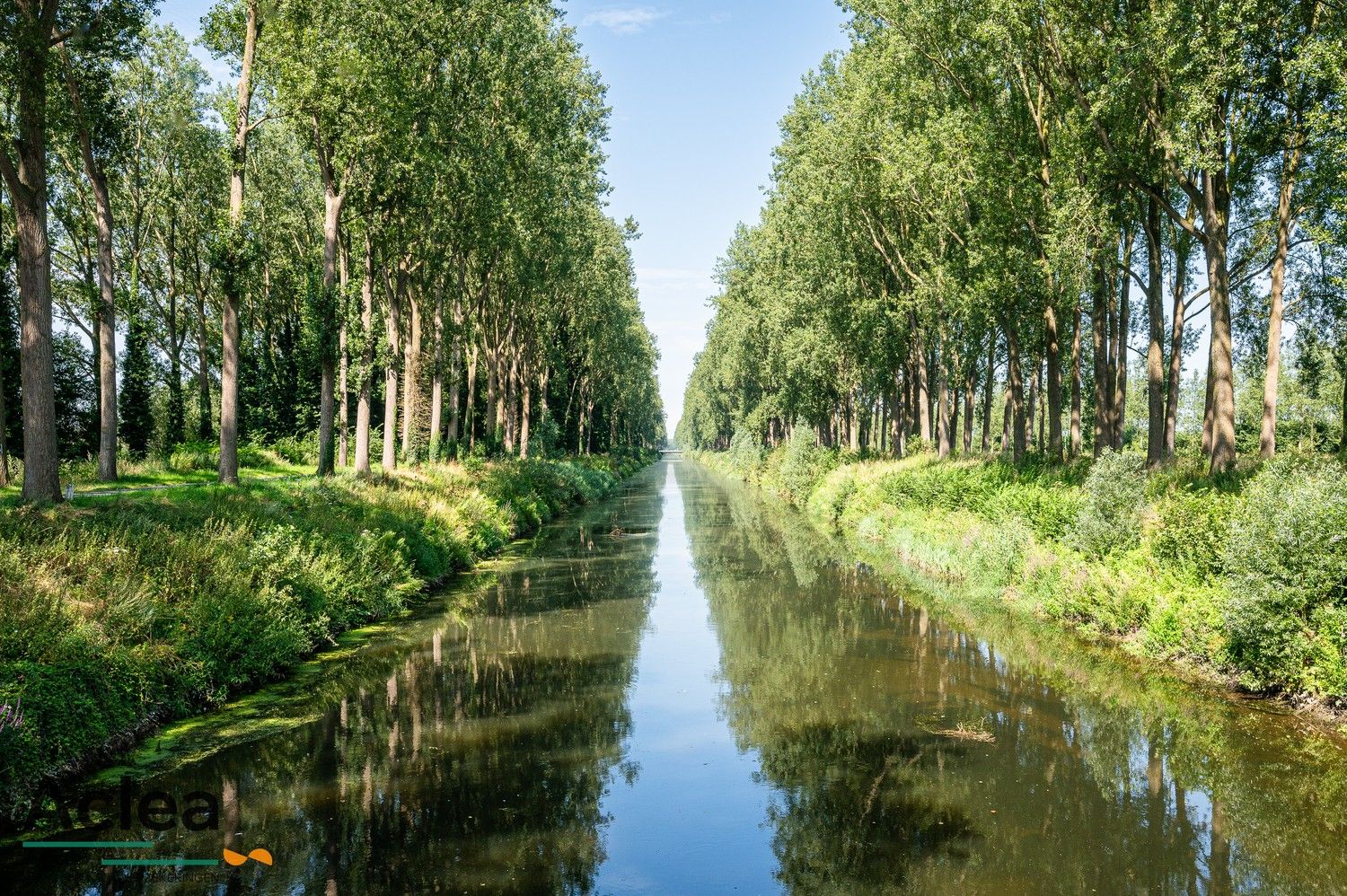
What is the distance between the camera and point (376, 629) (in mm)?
17328

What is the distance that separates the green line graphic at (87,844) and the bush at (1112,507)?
16.5 m

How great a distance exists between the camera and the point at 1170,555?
49.1 ft

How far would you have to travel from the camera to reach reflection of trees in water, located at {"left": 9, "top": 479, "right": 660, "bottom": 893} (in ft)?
25.2

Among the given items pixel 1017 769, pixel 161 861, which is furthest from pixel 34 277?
pixel 1017 769

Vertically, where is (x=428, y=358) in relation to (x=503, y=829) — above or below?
above

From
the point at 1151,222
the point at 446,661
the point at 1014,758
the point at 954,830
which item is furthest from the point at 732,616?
the point at 1151,222

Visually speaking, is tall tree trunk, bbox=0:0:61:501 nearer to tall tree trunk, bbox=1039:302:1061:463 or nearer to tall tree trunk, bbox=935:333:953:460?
tall tree trunk, bbox=1039:302:1061:463

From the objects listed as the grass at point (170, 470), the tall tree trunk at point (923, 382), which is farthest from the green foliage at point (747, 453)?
the grass at point (170, 470)

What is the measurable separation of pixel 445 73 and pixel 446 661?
2067 cm

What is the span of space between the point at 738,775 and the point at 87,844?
7.02 m

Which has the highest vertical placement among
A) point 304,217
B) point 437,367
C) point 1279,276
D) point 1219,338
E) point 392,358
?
point 304,217

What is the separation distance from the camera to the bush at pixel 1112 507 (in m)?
16.6

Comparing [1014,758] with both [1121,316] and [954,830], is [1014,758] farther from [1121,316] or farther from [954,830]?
[1121,316]

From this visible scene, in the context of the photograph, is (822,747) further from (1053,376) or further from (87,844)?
(1053,376)
